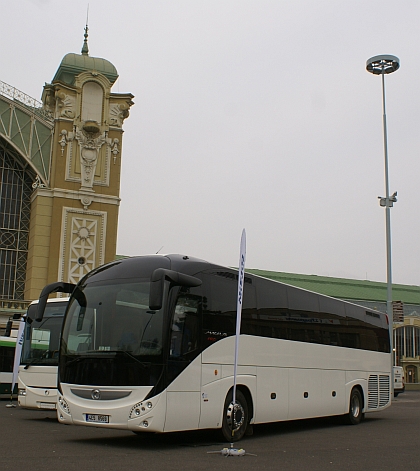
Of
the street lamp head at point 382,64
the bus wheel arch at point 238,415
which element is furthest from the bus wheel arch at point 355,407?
the street lamp head at point 382,64

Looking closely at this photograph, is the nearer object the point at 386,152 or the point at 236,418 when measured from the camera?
the point at 236,418

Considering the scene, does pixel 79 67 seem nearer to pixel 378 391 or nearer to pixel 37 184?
pixel 37 184

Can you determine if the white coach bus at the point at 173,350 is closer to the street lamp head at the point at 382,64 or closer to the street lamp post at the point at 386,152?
the street lamp post at the point at 386,152

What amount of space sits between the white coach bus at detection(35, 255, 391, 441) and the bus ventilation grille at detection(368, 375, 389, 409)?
509 cm

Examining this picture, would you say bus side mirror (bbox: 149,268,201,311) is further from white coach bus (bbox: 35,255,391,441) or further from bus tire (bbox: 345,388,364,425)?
bus tire (bbox: 345,388,364,425)

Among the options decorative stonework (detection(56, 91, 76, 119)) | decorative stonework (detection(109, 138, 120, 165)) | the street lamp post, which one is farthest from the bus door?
decorative stonework (detection(56, 91, 76, 119))

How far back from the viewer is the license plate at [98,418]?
11125 mm

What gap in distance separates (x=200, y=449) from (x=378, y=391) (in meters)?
10.1

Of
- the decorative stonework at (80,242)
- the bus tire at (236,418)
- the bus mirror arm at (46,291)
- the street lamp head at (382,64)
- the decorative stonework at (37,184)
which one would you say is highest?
the street lamp head at (382,64)

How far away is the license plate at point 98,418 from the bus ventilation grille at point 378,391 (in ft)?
34.9

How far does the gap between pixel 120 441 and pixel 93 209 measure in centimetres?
2923

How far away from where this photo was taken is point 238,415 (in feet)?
42.3

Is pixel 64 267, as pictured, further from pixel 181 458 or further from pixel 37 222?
pixel 181 458

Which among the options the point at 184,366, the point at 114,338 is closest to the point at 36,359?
the point at 114,338
